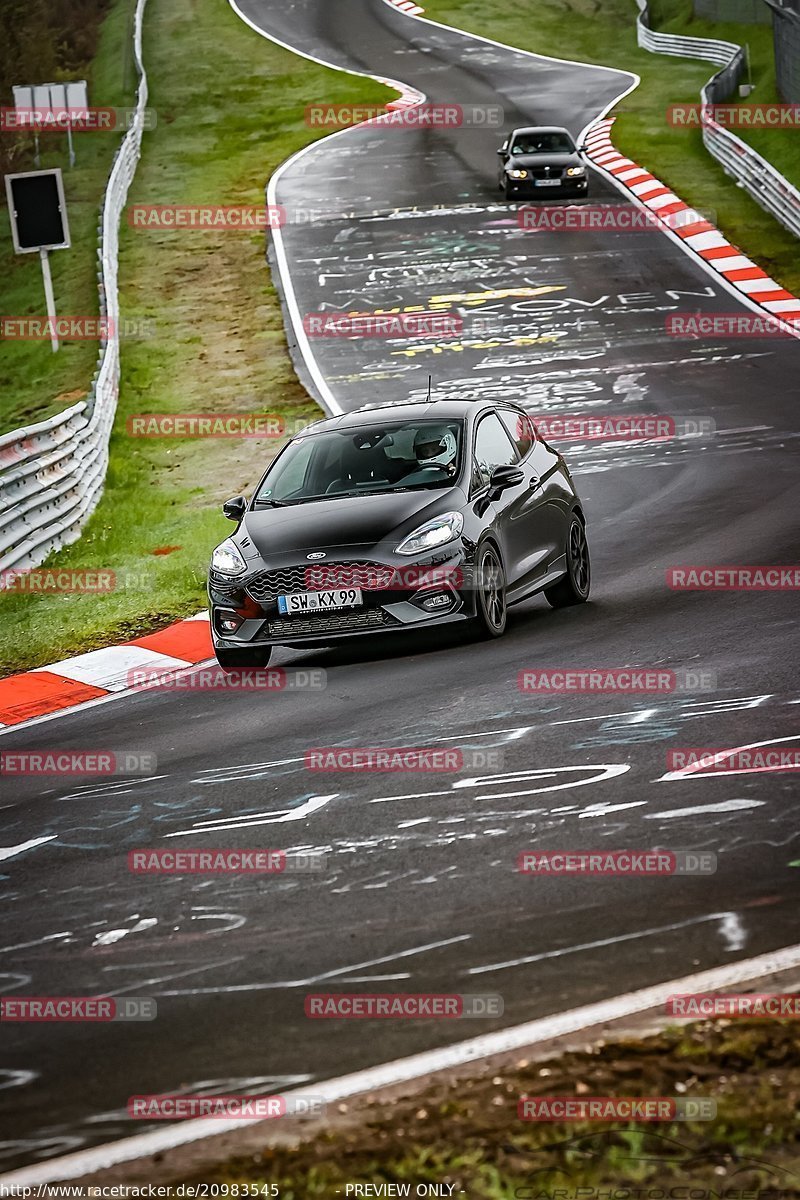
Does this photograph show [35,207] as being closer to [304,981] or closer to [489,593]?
[489,593]

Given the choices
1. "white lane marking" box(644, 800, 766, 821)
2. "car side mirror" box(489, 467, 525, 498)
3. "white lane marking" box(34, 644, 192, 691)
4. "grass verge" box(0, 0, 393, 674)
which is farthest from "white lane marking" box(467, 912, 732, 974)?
"grass verge" box(0, 0, 393, 674)

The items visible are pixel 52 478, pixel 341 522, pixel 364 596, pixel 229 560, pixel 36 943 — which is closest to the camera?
pixel 36 943

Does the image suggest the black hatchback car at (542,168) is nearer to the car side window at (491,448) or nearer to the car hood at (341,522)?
the car side window at (491,448)

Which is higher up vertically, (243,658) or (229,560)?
(229,560)

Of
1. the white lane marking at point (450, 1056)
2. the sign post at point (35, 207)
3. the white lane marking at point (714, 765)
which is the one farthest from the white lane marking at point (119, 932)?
the sign post at point (35, 207)

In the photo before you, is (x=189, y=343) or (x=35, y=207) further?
(x=189, y=343)

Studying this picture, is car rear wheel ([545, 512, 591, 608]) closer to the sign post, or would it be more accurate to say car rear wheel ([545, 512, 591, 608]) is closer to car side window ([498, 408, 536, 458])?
car side window ([498, 408, 536, 458])

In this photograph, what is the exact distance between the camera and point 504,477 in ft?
40.8

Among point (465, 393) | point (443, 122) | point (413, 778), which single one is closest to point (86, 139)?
point (443, 122)

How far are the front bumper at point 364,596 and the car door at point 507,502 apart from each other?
73 centimetres

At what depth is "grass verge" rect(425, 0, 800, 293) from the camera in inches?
1298

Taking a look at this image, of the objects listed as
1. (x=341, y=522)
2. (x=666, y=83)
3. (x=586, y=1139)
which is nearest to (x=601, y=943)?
(x=586, y=1139)

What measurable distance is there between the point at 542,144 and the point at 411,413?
80.8ft

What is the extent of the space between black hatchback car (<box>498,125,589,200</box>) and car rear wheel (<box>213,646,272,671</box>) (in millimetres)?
25325
